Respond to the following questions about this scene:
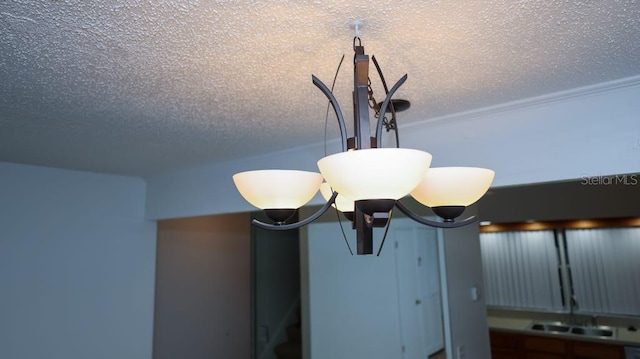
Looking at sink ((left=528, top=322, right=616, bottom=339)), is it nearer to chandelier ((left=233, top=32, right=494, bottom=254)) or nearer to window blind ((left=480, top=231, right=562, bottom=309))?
window blind ((left=480, top=231, right=562, bottom=309))

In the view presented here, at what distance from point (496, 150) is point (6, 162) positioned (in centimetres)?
292

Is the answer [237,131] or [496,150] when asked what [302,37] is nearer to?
[237,131]

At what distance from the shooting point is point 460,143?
1825mm

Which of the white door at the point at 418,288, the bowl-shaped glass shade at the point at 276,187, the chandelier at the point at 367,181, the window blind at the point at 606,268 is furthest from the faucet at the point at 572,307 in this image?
the bowl-shaped glass shade at the point at 276,187

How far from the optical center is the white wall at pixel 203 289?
3.55 metres

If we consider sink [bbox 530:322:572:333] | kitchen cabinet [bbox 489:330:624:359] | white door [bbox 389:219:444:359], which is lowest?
kitchen cabinet [bbox 489:330:624:359]

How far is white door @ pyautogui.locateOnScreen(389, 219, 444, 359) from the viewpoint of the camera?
2900 millimetres

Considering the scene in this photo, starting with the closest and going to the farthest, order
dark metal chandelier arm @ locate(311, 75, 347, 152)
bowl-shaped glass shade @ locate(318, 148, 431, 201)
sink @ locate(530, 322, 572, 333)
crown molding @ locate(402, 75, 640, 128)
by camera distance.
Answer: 1. bowl-shaped glass shade @ locate(318, 148, 431, 201)
2. dark metal chandelier arm @ locate(311, 75, 347, 152)
3. crown molding @ locate(402, 75, 640, 128)
4. sink @ locate(530, 322, 572, 333)

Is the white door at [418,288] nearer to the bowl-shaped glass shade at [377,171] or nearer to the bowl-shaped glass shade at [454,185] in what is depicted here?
the bowl-shaped glass shade at [454,185]

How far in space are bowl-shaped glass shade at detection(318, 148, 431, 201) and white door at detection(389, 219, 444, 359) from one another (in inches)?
94.9

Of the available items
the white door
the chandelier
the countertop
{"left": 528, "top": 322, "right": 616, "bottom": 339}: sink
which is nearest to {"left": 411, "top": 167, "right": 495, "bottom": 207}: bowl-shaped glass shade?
the chandelier

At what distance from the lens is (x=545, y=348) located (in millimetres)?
3879

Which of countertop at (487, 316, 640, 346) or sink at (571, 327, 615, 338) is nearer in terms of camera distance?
countertop at (487, 316, 640, 346)

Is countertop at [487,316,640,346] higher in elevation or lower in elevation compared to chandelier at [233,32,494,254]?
lower
